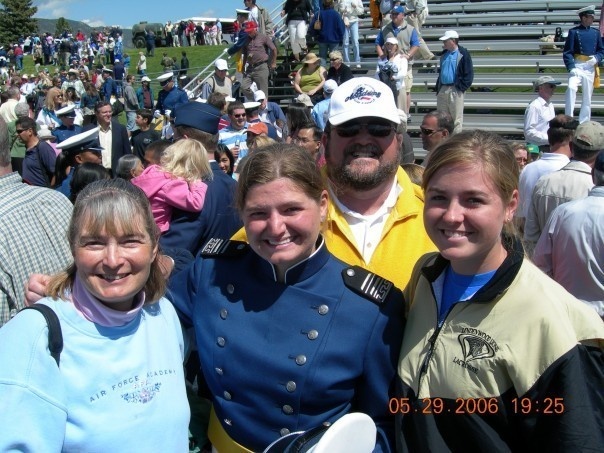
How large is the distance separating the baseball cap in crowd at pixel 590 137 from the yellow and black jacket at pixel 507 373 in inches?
133

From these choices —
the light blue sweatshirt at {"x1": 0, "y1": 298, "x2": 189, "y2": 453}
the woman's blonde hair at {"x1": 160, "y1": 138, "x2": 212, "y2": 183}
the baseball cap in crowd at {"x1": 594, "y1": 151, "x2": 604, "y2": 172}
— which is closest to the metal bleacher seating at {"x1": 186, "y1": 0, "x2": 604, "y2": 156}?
the baseball cap in crowd at {"x1": 594, "y1": 151, "x2": 604, "y2": 172}

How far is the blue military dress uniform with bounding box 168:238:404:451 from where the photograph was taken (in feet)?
6.68

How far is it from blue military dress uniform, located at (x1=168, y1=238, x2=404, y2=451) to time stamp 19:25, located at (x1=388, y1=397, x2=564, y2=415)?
0.27ft

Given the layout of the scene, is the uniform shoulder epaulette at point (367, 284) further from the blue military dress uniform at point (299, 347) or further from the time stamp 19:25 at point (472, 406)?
the time stamp 19:25 at point (472, 406)

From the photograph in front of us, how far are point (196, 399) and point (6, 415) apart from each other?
3.24ft

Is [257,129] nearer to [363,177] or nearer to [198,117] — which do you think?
[198,117]

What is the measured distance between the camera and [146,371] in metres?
1.96

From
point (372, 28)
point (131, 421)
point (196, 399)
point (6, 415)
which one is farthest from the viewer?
point (372, 28)

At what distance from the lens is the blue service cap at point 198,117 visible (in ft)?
16.5

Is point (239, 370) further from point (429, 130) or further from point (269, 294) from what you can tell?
point (429, 130)

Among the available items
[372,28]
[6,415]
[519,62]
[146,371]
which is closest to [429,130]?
[146,371]

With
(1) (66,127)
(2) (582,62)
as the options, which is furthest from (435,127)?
(2) (582,62)

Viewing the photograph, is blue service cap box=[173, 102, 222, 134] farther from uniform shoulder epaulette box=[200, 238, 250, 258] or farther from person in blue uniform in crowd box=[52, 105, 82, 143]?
person in blue uniform in crowd box=[52, 105, 82, 143]

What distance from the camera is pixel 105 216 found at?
6.39 feet
